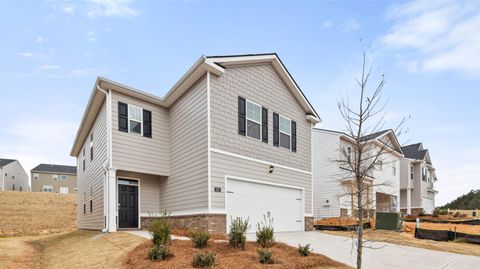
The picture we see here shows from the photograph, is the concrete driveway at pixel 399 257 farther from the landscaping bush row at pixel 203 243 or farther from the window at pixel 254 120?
the window at pixel 254 120

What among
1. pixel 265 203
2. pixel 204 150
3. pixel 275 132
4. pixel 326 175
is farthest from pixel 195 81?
pixel 326 175

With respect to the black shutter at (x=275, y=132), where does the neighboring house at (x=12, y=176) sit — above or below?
below

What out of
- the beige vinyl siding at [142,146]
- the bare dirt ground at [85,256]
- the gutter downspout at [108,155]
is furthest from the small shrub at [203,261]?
the beige vinyl siding at [142,146]

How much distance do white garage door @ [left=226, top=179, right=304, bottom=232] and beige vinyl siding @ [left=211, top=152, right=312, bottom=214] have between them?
33 cm

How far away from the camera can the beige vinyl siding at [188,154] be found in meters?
13.0

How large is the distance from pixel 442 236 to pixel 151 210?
13.3 meters

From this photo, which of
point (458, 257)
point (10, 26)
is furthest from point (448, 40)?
point (10, 26)

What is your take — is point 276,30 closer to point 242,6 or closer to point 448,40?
point 242,6

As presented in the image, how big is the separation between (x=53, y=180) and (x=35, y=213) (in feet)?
93.8

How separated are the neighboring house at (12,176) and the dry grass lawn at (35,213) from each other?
1948 centimetres

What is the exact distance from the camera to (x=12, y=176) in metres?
56.8

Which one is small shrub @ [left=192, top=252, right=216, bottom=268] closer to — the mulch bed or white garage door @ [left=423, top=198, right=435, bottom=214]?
the mulch bed

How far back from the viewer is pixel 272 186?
51.1ft

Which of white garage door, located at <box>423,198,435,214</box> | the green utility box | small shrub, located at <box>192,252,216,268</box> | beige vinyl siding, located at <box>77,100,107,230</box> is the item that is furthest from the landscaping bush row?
white garage door, located at <box>423,198,435,214</box>
